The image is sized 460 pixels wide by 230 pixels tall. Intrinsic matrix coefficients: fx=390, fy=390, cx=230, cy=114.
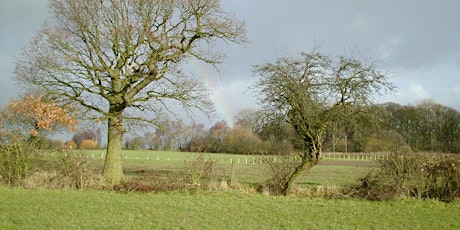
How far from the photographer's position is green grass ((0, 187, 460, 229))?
30.2 feet

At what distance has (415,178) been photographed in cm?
1527

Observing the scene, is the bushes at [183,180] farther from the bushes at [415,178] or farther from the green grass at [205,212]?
the bushes at [415,178]

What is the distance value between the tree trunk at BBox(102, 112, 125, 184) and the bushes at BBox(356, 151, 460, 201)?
427 inches

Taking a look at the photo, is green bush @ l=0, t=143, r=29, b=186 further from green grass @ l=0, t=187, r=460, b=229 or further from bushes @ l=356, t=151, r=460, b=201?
bushes @ l=356, t=151, r=460, b=201

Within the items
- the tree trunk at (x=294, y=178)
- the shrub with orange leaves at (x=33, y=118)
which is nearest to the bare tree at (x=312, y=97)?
the tree trunk at (x=294, y=178)

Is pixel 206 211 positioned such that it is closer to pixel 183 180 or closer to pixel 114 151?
pixel 183 180

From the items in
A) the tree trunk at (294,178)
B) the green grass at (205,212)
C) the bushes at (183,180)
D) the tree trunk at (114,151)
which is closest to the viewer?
the green grass at (205,212)

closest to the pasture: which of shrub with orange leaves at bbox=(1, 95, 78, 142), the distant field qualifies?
the distant field

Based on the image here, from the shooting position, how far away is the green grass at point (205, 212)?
30.2ft

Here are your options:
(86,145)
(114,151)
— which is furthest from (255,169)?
(86,145)

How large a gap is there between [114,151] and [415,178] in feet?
43.5

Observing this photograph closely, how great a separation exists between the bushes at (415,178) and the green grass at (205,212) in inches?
29.1

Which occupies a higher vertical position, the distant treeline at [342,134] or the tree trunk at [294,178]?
the distant treeline at [342,134]

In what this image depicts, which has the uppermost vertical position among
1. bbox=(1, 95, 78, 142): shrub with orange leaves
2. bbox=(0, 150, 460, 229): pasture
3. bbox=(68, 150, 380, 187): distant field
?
bbox=(1, 95, 78, 142): shrub with orange leaves
